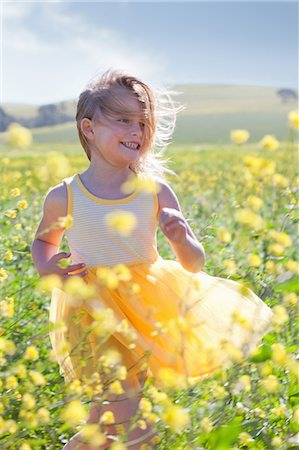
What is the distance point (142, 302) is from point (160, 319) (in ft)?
0.26

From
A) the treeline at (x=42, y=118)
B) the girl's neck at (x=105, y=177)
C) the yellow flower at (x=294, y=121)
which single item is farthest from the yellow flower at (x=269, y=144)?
the treeline at (x=42, y=118)

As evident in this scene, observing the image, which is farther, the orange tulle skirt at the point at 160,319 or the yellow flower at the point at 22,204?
the yellow flower at the point at 22,204

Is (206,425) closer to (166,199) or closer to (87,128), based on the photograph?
(166,199)

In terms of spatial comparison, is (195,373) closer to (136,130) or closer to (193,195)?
(136,130)

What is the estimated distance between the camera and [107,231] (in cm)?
252

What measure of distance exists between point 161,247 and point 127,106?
1976mm

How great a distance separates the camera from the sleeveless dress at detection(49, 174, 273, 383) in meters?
2.30

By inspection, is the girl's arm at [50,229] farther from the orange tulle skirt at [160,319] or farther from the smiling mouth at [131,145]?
the smiling mouth at [131,145]

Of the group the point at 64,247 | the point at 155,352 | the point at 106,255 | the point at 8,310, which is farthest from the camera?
the point at 64,247

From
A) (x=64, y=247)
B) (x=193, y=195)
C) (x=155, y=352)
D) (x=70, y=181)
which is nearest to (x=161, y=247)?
(x=64, y=247)

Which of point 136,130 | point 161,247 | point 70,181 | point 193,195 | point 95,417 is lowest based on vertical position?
point 193,195

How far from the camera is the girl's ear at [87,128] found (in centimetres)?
262

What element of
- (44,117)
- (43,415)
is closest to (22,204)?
(43,415)

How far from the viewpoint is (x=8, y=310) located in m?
2.09
